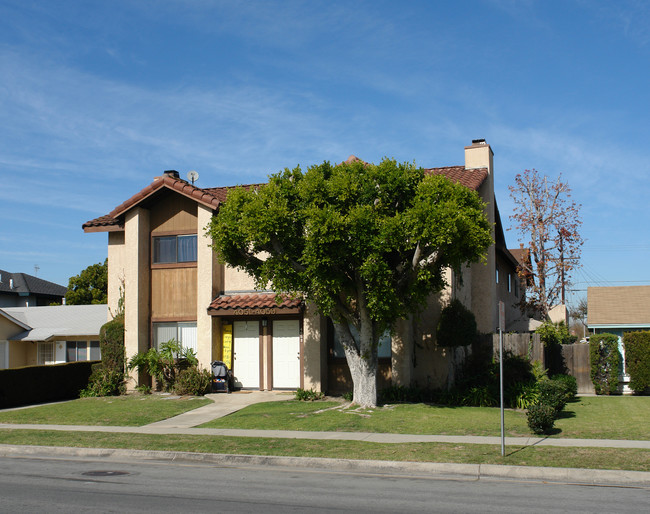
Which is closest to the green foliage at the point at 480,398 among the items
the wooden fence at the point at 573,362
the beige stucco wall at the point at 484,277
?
the wooden fence at the point at 573,362

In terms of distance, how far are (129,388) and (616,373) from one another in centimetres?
1603

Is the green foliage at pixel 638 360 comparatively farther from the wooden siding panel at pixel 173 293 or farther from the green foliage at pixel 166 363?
the wooden siding panel at pixel 173 293

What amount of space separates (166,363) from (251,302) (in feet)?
12.0

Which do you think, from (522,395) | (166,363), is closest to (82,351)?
(166,363)

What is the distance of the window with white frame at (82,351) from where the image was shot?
27.0 meters

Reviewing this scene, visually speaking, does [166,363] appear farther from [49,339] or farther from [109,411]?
[49,339]

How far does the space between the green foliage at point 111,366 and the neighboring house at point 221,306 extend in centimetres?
43

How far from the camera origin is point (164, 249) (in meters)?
22.0

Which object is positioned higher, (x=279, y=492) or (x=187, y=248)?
(x=187, y=248)

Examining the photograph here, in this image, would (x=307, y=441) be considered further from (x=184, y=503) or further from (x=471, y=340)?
(x=471, y=340)

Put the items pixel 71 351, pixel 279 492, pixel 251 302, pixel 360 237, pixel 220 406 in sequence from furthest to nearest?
pixel 71 351 → pixel 251 302 → pixel 220 406 → pixel 360 237 → pixel 279 492

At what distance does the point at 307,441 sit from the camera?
12805 mm

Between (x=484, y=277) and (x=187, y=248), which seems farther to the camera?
(x=484, y=277)

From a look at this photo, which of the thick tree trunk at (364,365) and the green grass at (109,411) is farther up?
the thick tree trunk at (364,365)
